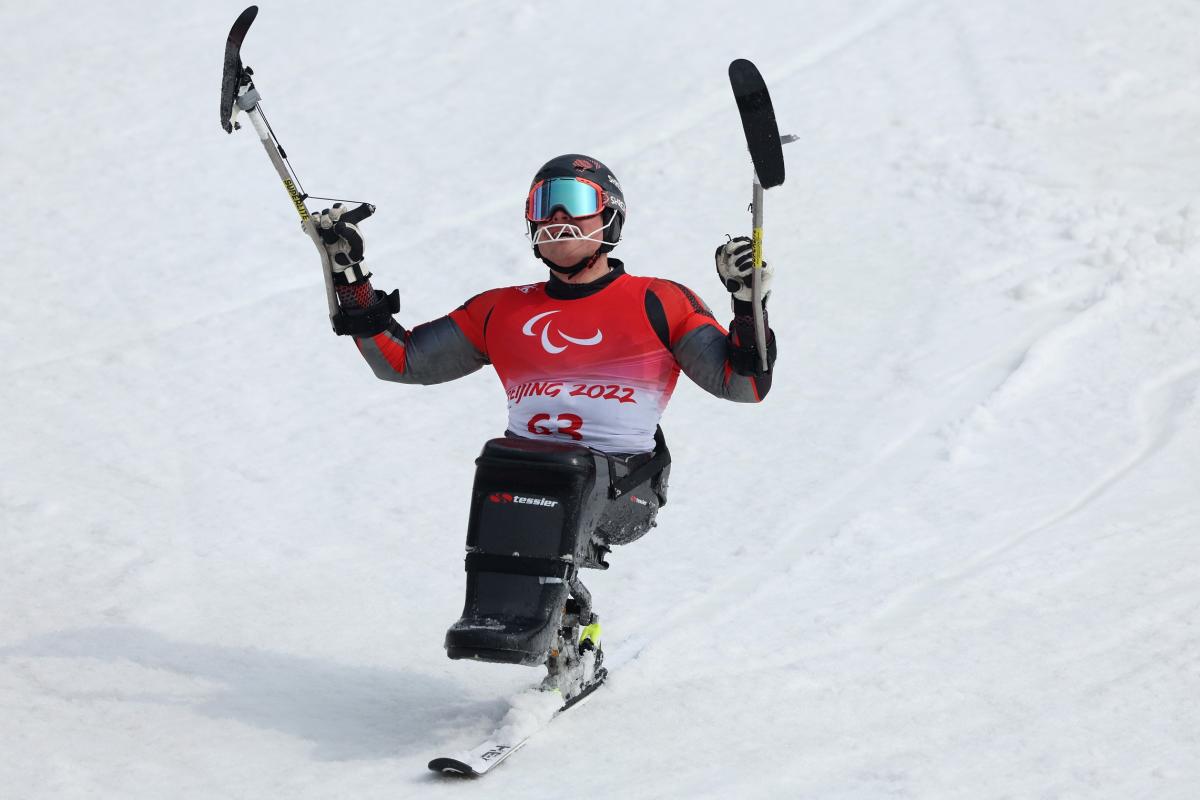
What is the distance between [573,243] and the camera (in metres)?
6.09

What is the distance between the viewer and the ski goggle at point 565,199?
20.0ft

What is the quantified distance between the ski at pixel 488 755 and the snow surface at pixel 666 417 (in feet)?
0.25

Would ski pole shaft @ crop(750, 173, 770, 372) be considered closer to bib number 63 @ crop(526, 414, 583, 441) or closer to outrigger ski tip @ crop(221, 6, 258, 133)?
bib number 63 @ crop(526, 414, 583, 441)

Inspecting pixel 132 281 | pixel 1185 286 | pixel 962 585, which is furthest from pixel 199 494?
pixel 1185 286

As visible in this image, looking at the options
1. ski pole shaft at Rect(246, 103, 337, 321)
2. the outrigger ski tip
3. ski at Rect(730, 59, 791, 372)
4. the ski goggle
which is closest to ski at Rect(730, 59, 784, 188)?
ski at Rect(730, 59, 791, 372)

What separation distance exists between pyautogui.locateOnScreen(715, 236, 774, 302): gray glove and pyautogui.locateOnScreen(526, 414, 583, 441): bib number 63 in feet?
2.72

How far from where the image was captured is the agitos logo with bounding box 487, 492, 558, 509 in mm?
5676

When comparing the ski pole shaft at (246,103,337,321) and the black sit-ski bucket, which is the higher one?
the ski pole shaft at (246,103,337,321)

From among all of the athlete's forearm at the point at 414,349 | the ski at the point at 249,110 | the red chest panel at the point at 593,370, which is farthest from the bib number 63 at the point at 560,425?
the ski at the point at 249,110

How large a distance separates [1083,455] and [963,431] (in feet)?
2.17

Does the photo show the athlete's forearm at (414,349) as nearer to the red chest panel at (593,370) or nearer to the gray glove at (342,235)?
the gray glove at (342,235)

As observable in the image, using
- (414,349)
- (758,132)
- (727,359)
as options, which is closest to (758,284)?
(727,359)

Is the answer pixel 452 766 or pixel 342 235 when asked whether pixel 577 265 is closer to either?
pixel 342 235

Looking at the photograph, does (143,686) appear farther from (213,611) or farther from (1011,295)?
(1011,295)
